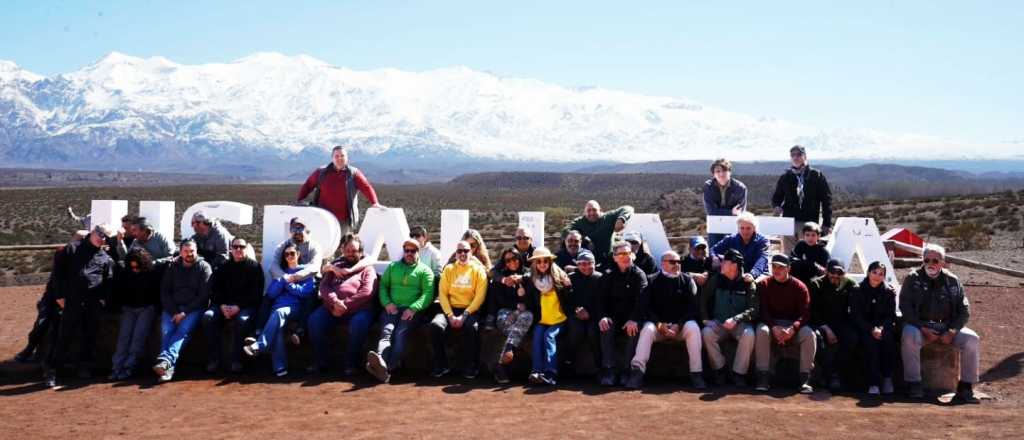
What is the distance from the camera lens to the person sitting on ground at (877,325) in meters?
8.18

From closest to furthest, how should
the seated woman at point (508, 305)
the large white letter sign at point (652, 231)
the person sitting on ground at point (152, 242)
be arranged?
the seated woman at point (508, 305) < the person sitting on ground at point (152, 242) < the large white letter sign at point (652, 231)

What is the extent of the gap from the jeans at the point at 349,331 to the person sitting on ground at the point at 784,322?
A: 3744 mm

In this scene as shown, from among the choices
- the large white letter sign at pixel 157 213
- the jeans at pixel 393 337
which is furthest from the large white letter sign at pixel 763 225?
the large white letter sign at pixel 157 213

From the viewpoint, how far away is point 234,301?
9125mm

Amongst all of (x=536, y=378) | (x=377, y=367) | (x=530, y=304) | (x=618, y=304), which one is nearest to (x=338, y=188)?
(x=377, y=367)

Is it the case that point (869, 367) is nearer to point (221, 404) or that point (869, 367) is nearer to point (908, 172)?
point (221, 404)

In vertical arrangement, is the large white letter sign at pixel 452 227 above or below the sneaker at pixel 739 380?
above

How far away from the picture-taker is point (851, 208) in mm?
38312

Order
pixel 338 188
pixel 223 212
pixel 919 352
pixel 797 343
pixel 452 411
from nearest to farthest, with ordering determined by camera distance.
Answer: pixel 452 411
pixel 919 352
pixel 797 343
pixel 338 188
pixel 223 212

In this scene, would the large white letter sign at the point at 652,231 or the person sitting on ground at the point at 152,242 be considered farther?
the large white letter sign at the point at 652,231

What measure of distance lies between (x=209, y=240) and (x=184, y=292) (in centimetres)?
70

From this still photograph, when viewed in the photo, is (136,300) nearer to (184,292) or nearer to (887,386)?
(184,292)

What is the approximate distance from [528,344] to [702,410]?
1.97m

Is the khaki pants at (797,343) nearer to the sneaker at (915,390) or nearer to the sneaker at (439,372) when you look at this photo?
the sneaker at (915,390)
